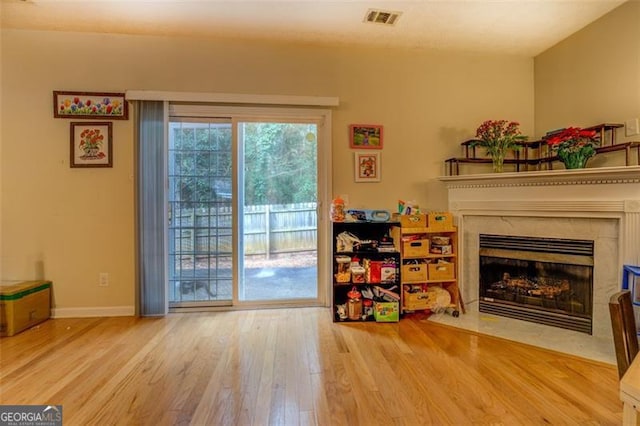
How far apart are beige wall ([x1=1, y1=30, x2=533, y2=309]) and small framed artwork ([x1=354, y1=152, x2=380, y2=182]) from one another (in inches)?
2.8

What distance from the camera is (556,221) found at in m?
2.46

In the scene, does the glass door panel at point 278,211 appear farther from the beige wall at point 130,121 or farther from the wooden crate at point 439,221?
the wooden crate at point 439,221

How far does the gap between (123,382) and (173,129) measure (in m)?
2.13

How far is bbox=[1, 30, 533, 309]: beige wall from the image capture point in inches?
105

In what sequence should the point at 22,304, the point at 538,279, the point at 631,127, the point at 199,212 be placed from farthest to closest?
the point at 199,212 < the point at 538,279 < the point at 22,304 < the point at 631,127

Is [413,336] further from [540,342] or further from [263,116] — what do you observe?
[263,116]

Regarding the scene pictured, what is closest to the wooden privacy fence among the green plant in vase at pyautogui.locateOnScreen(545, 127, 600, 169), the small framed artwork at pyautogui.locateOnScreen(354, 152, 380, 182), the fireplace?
the small framed artwork at pyautogui.locateOnScreen(354, 152, 380, 182)

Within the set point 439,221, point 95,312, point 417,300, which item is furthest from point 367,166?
point 95,312

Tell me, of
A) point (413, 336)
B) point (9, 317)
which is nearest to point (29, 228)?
point (9, 317)

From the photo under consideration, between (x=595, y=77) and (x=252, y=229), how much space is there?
332 cm

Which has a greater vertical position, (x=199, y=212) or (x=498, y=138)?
(x=498, y=138)

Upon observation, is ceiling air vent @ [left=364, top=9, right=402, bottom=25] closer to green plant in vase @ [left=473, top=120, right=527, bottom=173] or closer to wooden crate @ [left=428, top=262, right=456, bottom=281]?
green plant in vase @ [left=473, top=120, right=527, bottom=173]

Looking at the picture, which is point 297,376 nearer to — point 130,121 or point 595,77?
point 130,121

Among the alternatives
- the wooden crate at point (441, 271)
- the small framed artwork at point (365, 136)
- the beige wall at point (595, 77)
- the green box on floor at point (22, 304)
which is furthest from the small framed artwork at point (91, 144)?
the beige wall at point (595, 77)
